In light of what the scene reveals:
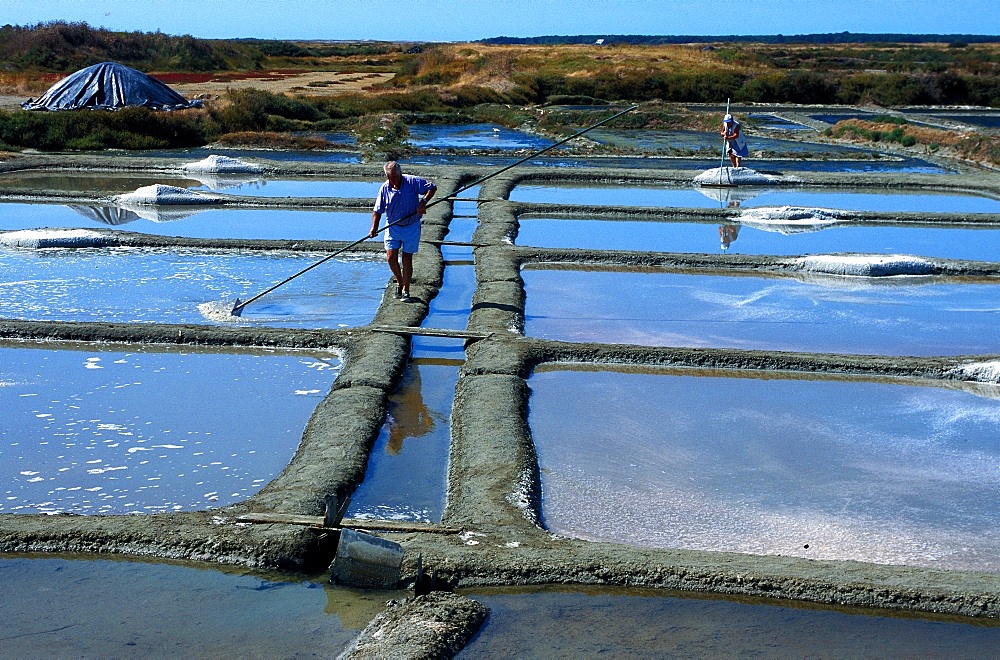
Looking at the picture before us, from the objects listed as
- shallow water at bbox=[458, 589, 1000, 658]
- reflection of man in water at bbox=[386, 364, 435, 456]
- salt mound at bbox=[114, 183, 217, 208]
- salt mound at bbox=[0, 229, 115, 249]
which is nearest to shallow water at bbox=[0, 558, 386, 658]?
shallow water at bbox=[458, 589, 1000, 658]

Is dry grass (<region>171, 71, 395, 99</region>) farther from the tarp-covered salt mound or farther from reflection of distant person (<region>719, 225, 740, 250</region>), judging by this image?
reflection of distant person (<region>719, 225, 740, 250</region>)

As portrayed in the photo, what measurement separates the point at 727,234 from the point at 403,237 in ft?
12.3

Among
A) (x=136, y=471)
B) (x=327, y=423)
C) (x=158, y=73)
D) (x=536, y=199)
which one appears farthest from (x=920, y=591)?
(x=158, y=73)

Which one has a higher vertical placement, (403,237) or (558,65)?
(558,65)

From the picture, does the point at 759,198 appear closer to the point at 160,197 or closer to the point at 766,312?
the point at 766,312

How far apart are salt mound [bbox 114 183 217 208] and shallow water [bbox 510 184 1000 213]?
9.60 ft

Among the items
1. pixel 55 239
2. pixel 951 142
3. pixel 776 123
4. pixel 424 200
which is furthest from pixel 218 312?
pixel 776 123

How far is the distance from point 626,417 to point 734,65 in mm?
33530

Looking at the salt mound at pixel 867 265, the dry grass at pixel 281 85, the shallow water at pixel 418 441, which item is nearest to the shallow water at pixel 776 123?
the dry grass at pixel 281 85

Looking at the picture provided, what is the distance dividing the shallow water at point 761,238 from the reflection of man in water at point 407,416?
3582 mm

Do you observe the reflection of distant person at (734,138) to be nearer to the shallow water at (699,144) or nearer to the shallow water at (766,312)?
the shallow water at (699,144)

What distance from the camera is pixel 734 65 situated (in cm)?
3600

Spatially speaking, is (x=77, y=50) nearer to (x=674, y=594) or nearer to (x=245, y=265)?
(x=245, y=265)

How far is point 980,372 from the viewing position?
5152 mm
